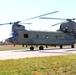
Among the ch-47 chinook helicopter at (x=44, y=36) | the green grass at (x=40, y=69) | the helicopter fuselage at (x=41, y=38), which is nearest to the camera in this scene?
the green grass at (x=40, y=69)

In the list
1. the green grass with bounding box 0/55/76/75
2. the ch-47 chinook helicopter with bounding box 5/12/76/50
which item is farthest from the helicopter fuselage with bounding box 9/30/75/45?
the green grass with bounding box 0/55/76/75

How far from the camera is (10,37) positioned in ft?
115

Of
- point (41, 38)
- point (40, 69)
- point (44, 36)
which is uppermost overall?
point (44, 36)

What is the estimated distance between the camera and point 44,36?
37594mm

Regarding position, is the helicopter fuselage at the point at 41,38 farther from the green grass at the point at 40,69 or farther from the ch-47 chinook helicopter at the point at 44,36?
the green grass at the point at 40,69

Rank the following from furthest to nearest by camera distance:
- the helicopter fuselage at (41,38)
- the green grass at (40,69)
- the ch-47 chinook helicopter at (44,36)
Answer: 1. the ch-47 chinook helicopter at (44,36)
2. the helicopter fuselage at (41,38)
3. the green grass at (40,69)

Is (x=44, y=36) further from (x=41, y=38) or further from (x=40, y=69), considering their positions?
(x=40, y=69)

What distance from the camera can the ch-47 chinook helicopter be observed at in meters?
34.8

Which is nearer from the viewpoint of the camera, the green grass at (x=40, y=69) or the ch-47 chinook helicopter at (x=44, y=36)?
the green grass at (x=40, y=69)

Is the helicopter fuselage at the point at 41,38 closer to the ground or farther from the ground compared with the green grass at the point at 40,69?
farther from the ground

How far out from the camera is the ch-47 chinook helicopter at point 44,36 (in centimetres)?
3478

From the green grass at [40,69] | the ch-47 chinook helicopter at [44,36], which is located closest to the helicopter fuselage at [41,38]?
the ch-47 chinook helicopter at [44,36]

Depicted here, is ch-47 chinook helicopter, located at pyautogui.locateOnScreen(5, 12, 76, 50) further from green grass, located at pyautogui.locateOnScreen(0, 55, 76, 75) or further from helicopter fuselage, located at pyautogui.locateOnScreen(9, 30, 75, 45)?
green grass, located at pyautogui.locateOnScreen(0, 55, 76, 75)

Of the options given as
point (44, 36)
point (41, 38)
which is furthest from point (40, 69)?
point (44, 36)
